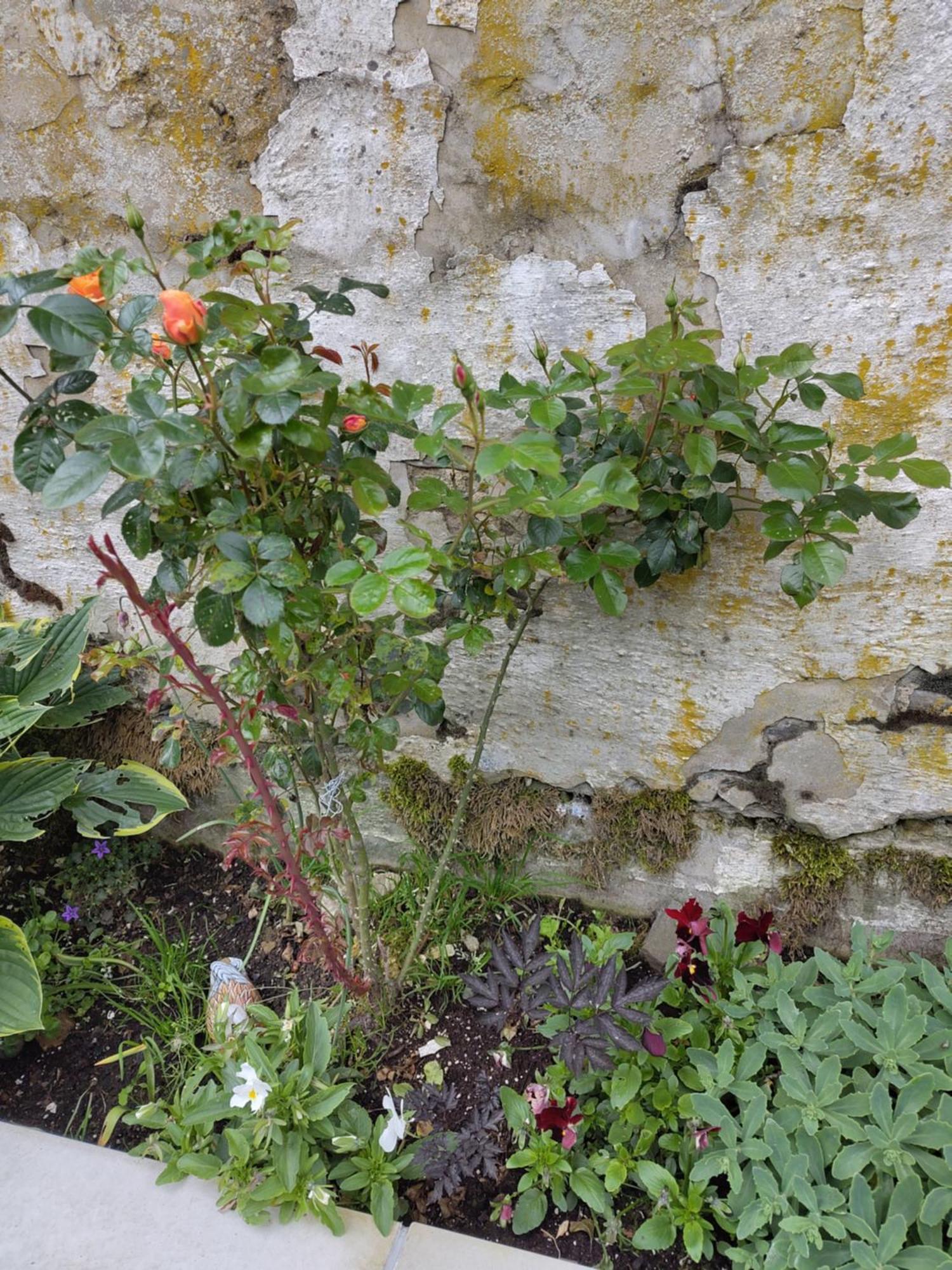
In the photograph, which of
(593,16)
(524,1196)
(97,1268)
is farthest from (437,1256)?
(593,16)

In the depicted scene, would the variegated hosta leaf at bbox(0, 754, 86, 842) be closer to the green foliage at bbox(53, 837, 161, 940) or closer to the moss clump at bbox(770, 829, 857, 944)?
the green foliage at bbox(53, 837, 161, 940)

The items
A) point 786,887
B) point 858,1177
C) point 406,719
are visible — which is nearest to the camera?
point 858,1177

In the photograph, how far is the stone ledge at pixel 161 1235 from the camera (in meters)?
1.35

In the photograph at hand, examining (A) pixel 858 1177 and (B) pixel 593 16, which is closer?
(A) pixel 858 1177

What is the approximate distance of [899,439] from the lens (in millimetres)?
1290

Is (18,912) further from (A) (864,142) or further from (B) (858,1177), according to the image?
(A) (864,142)

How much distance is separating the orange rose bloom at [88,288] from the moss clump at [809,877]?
1690 mm

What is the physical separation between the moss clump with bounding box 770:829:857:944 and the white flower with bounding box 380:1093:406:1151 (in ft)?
3.18

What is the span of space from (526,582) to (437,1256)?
3.77 feet

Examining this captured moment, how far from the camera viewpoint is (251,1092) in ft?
4.61

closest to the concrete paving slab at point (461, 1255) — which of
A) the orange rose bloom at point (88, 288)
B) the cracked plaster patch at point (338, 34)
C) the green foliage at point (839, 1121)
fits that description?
the green foliage at point (839, 1121)

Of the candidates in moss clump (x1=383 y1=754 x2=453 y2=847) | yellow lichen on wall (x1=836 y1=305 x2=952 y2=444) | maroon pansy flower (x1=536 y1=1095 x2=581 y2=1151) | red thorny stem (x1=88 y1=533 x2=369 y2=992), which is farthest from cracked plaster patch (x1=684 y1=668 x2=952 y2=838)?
red thorny stem (x1=88 y1=533 x2=369 y2=992)

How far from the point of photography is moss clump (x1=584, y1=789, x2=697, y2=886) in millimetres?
1889

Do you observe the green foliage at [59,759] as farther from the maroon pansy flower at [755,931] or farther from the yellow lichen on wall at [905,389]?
the yellow lichen on wall at [905,389]
